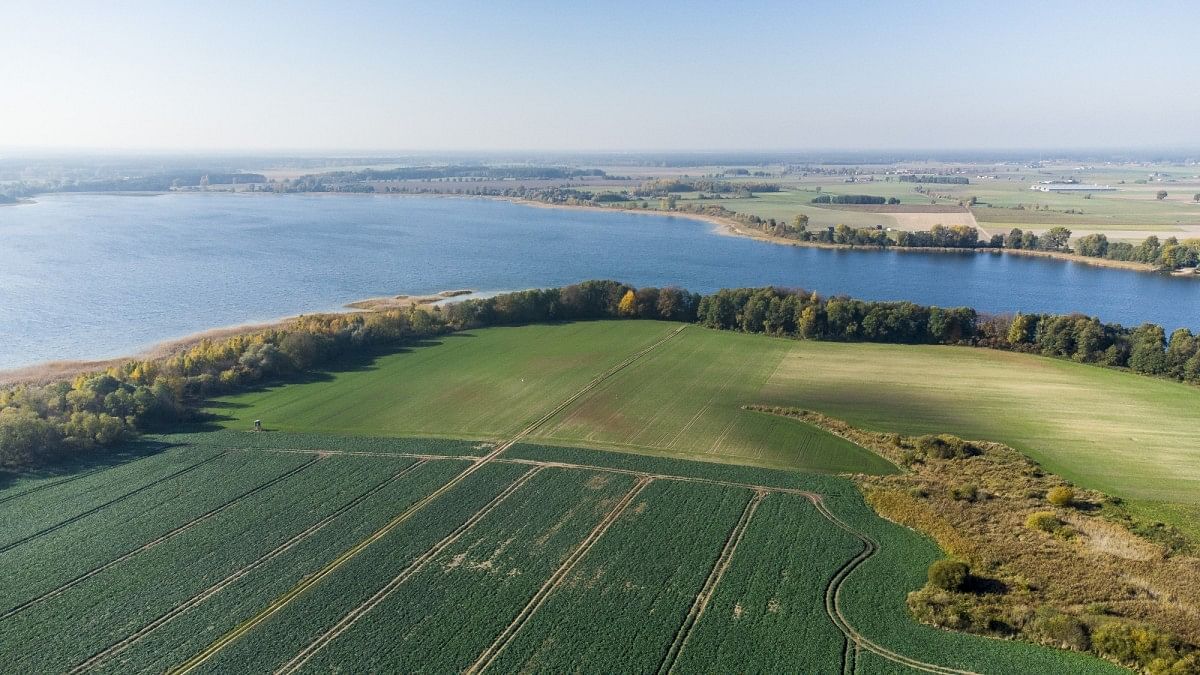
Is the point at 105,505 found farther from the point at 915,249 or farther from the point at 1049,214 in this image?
the point at 1049,214

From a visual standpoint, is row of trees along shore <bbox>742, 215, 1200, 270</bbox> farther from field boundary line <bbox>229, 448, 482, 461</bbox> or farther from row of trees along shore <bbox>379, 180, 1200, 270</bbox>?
field boundary line <bbox>229, 448, 482, 461</bbox>

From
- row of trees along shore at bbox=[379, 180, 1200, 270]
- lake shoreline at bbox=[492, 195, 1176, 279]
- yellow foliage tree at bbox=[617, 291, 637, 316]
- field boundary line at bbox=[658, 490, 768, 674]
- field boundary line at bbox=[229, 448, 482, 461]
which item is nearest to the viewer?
field boundary line at bbox=[658, 490, 768, 674]

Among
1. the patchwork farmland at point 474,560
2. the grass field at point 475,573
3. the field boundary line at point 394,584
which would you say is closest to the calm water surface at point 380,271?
the patchwork farmland at point 474,560

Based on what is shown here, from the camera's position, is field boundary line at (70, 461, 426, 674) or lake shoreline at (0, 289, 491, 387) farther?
lake shoreline at (0, 289, 491, 387)

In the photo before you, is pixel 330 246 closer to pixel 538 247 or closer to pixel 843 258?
pixel 538 247

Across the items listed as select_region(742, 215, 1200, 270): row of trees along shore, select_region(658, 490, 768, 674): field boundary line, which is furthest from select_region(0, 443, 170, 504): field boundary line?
select_region(742, 215, 1200, 270): row of trees along shore

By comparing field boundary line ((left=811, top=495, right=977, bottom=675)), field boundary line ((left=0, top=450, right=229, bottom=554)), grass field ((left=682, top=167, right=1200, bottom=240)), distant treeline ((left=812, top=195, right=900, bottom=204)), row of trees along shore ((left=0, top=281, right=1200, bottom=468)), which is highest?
distant treeline ((left=812, top=195, right=900, bottom=204))
